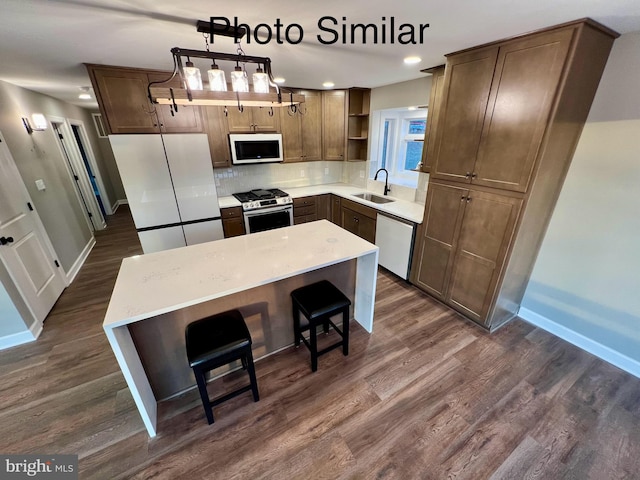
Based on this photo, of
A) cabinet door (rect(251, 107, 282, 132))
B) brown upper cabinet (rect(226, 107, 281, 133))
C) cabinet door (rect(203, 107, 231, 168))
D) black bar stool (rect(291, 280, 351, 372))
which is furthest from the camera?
cabinet door (rect(251, 107, 282, 132))

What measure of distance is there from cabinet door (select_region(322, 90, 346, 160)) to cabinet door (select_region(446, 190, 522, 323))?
7.87 ft

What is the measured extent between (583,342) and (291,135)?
4049mm

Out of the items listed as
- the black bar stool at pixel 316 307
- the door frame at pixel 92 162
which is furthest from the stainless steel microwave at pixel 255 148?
the door frame at pixel 92 162

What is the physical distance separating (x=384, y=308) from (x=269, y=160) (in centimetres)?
255

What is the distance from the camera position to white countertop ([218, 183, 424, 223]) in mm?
2988

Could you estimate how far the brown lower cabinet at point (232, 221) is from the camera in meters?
3.47

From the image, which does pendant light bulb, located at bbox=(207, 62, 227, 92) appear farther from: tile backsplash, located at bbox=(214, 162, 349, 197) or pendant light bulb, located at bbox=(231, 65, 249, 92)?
tile backsplash, located at bbox=(214, 162, 349, 197)

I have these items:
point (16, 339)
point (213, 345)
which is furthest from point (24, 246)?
point (213, 345)

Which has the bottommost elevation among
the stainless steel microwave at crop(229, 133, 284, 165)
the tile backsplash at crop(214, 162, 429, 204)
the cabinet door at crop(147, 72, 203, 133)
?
the tile backsplash at crop(214, 162, 429, 204)

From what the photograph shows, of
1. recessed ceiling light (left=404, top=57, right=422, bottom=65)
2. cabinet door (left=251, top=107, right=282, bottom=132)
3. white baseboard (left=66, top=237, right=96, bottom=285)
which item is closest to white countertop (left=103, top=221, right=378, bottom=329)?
recessed ceiling light (left=404, top=57, right=422, bottom=65)

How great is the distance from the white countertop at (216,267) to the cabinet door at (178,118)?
5.65ft

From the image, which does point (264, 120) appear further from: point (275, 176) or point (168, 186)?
point (168, 186)

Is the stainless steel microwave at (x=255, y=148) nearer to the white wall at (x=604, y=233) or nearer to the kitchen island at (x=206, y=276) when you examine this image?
the kitchen island at (x=206, y=276)

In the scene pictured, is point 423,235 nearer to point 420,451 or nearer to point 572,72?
point 572,72
